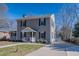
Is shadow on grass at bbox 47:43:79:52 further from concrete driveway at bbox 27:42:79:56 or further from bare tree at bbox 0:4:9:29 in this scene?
Answer: bare tree at bbox 0:4:9:29

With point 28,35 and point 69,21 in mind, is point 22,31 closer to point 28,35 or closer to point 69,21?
point 28,35

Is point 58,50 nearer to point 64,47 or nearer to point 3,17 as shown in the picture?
point 64,47

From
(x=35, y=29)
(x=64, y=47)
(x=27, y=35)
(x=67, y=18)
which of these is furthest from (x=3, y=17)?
(x=64, y=47)

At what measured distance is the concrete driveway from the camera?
1411 centimetres

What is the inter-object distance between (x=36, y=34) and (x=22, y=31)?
71cm

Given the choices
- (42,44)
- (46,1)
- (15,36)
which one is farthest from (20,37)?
(46,1)

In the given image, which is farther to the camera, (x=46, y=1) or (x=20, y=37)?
(x=20, y=37)

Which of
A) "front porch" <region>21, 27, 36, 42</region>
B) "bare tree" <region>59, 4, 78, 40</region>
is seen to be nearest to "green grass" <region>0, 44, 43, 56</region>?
"front porch" <region>21, 27, 36, 42</region>

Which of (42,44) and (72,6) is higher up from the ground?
(72,6)

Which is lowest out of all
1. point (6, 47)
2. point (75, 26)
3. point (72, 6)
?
point (6, 47)

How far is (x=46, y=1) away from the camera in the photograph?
46.0ft

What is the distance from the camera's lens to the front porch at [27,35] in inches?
581

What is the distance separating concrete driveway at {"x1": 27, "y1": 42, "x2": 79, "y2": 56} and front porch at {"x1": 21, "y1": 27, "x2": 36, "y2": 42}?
73cm

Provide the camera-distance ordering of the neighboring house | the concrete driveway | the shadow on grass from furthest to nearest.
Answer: the neighboring house, the shadow on grass, the concrete driveway
